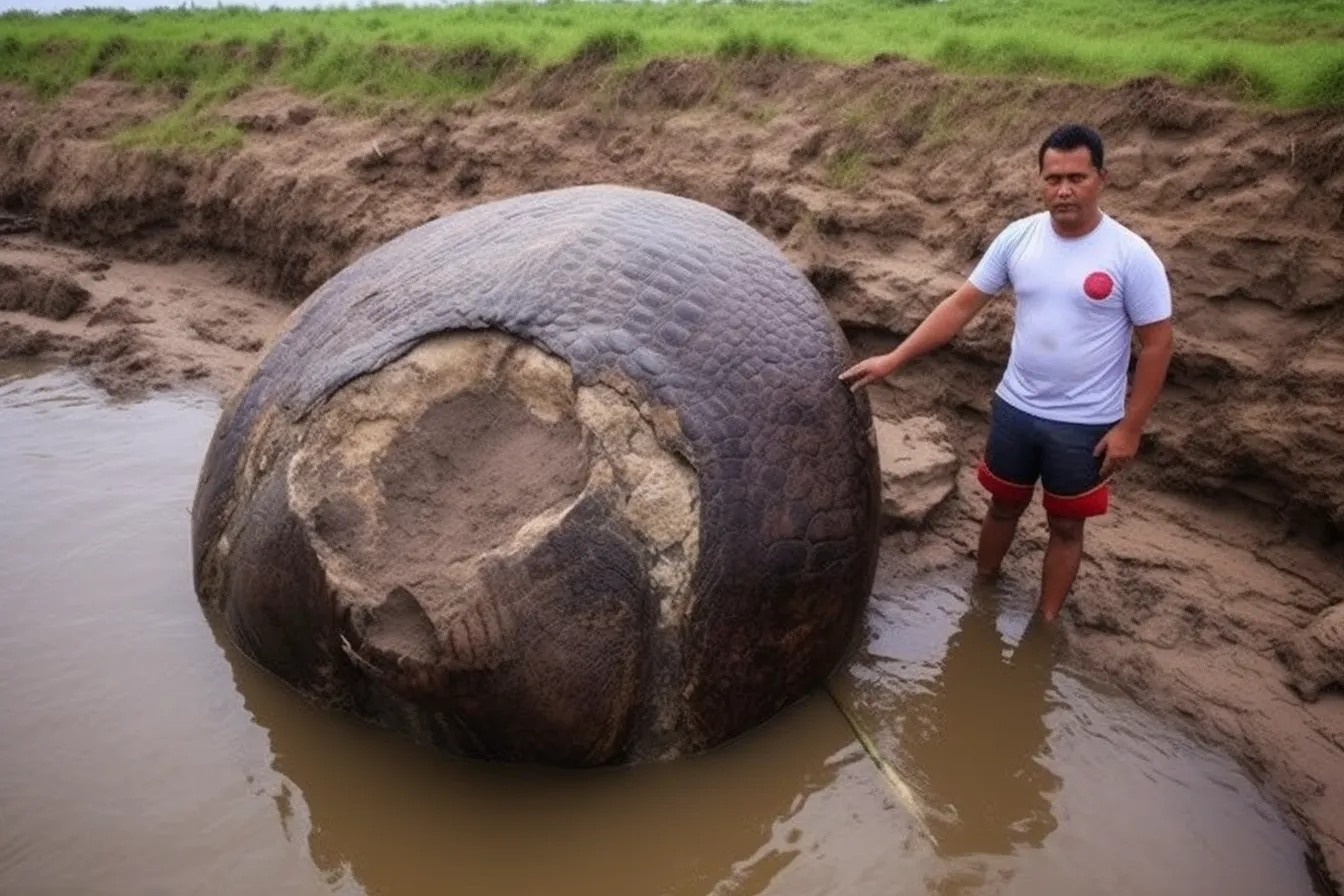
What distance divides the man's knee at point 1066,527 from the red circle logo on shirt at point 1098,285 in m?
0.72

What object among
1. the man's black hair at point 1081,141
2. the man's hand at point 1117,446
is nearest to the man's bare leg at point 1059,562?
the man's hand at point 1117,446

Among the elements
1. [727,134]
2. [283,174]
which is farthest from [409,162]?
[727,134]

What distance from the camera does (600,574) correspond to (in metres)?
2.44

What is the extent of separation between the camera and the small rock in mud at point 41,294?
20.6 feet

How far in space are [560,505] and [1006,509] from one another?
66.1 inches

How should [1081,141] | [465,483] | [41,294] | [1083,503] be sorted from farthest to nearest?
[41,294] < [1083,503] < [1081,141] < [465,483]

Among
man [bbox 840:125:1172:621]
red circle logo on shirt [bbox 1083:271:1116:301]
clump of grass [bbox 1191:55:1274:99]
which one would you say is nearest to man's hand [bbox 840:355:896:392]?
man [bbox 840:125:1172:621]

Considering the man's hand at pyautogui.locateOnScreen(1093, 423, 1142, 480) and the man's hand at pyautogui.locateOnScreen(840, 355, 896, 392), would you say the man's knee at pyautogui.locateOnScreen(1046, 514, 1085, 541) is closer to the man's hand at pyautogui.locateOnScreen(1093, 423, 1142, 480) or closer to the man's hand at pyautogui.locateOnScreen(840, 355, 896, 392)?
the man's hand at pyautogui.locateOnScreen(1093, 423, 1142, 480)

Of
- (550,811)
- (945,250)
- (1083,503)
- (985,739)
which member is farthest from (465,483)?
(945,250)

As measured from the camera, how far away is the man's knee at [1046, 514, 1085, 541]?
3275 mm

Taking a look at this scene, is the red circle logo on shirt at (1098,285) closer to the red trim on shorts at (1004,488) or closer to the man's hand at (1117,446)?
the man's hand at (1117,446)

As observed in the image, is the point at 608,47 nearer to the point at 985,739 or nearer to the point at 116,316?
the point at 116,316

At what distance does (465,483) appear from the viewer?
→ 8.59 feet

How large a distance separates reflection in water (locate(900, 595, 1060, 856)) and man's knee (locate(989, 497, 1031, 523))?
31 centimetres
